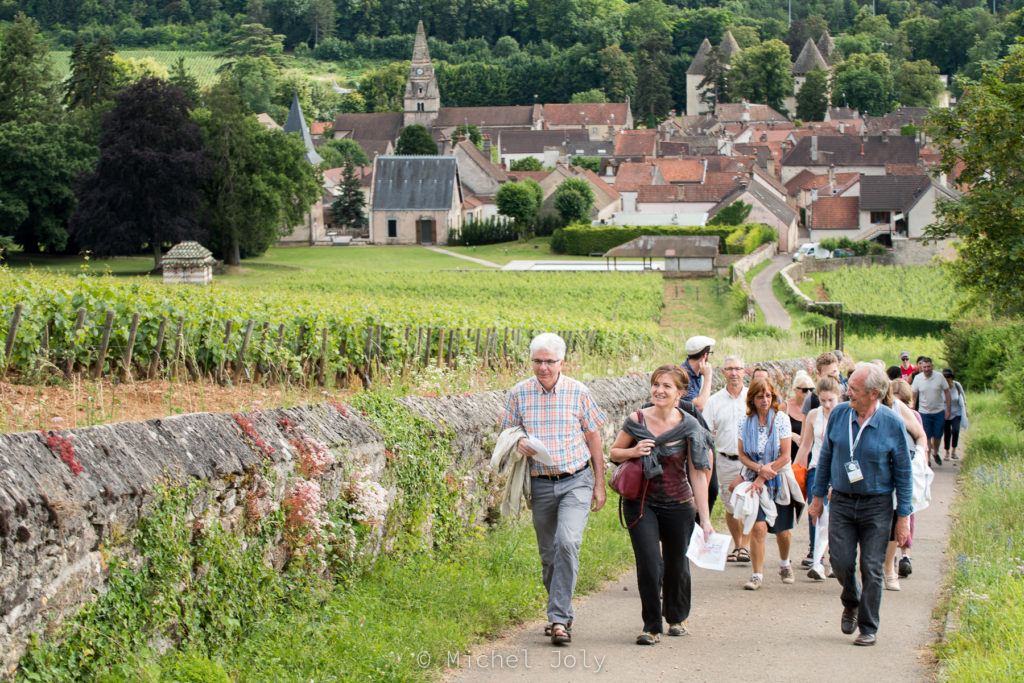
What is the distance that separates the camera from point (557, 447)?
24.0 feet

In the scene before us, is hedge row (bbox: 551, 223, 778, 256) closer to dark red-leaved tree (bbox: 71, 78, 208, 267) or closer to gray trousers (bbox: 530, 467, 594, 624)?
dark red-leaved tree (bbox: 71, 78, 208, 267)

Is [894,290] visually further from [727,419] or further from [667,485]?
[667,485]

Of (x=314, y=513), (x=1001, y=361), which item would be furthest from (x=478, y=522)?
(x=1001, y=361)

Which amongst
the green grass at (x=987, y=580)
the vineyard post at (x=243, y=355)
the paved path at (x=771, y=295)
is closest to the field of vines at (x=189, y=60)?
the paved path at (x=771, y=295)

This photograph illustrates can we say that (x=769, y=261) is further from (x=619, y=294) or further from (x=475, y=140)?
(x=475, y=140)

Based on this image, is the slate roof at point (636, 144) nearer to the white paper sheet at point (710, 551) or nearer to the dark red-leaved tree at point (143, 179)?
the dark red-leaved tree at point (143, 179)

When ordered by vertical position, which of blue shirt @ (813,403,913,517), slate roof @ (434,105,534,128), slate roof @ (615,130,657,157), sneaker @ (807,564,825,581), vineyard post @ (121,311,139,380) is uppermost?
slate roof @ (434,105,534,128)

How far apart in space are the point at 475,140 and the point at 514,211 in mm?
42709

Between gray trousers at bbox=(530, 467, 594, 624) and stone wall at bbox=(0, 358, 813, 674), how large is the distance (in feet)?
3.92

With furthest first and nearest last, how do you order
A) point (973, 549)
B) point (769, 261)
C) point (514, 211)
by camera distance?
point (514, 211) < point (769, 261) < point (973, 549)

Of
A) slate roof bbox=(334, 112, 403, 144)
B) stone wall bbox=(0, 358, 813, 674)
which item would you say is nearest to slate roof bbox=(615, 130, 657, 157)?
slate roof bbox=(334, 112, 403, 144)

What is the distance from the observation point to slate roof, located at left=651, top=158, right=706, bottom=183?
103000 mm

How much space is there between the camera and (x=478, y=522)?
30.5 ft

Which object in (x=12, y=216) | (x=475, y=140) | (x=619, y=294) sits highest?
(x=475, y=140)
